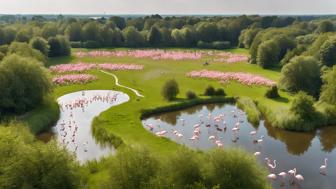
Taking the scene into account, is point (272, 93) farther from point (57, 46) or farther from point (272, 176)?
point (57, 46)

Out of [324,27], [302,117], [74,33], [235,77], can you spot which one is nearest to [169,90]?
[235,77]

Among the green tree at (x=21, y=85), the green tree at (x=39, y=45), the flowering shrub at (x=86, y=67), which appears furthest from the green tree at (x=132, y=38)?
the green tree at (x=21, y=85)

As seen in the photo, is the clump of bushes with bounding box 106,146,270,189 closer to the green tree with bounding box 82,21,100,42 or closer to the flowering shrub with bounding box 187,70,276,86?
the flowering shrub with bounding box 187,70,276,86

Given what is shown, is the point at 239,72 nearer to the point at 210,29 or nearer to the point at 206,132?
the point at 206,132

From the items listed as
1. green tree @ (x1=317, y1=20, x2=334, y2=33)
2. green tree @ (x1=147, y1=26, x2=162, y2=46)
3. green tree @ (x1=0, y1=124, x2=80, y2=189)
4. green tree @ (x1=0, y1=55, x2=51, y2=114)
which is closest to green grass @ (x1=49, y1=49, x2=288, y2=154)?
green tree @ (x1=0, y1=55, x2=51, y2=114)

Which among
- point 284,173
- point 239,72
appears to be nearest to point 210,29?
point 239,72

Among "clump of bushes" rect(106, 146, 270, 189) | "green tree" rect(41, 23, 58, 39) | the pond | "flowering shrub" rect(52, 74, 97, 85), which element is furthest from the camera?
"green tree" rect(41, 23, 58, 39)

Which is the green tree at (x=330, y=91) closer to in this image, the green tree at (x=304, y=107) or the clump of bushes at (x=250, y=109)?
the green tree at (x=304, y=107)
